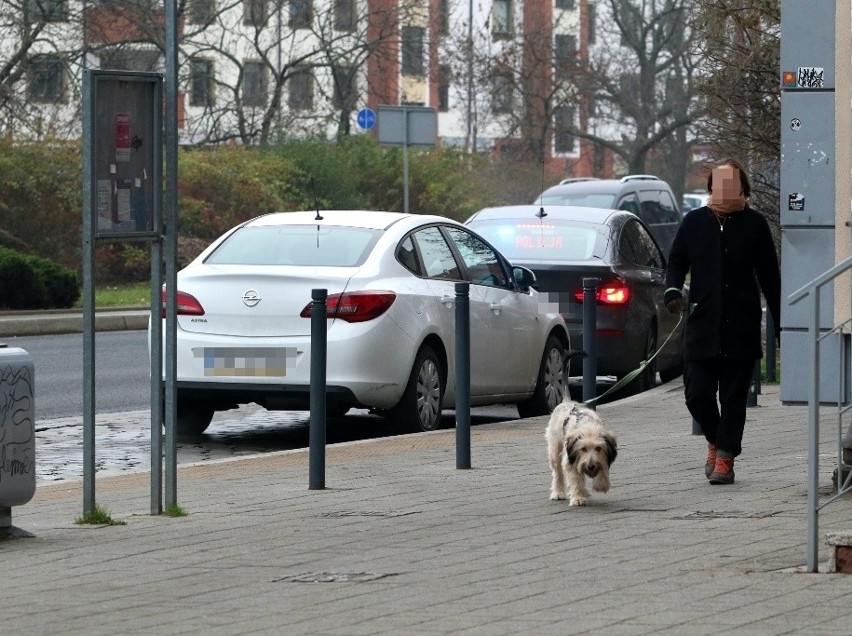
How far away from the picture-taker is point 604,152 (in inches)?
2741

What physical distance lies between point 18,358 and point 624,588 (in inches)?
125

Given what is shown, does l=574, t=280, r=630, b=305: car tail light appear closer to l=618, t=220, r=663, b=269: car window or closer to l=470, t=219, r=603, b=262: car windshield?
l=470, t=219, r=603, b=262: car windshield

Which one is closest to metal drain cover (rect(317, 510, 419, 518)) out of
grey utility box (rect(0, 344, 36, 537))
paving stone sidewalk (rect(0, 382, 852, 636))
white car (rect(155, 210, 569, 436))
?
paving stone sidewalk (rect(0, 382, 852, 636))

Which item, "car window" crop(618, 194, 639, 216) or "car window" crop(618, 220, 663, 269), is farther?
"car window" crop(618, 194, 639, 216)

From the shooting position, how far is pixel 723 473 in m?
9.34

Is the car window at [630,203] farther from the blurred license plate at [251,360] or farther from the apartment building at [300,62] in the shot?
the blurred license plate at [251,360]

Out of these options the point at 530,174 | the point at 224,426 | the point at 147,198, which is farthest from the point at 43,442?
the point at 530,174

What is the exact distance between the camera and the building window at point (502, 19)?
6042 centimetres

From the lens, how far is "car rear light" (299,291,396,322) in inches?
462

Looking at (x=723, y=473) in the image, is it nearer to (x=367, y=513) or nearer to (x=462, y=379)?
(x=462, y=379)

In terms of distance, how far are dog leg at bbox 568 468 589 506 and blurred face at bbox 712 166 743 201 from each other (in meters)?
1.77

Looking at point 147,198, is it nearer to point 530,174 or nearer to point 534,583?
point 534,583

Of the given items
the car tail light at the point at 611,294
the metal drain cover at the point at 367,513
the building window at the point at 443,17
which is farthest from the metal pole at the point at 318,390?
the building window at the point at 443,17

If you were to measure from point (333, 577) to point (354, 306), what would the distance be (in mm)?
5122
